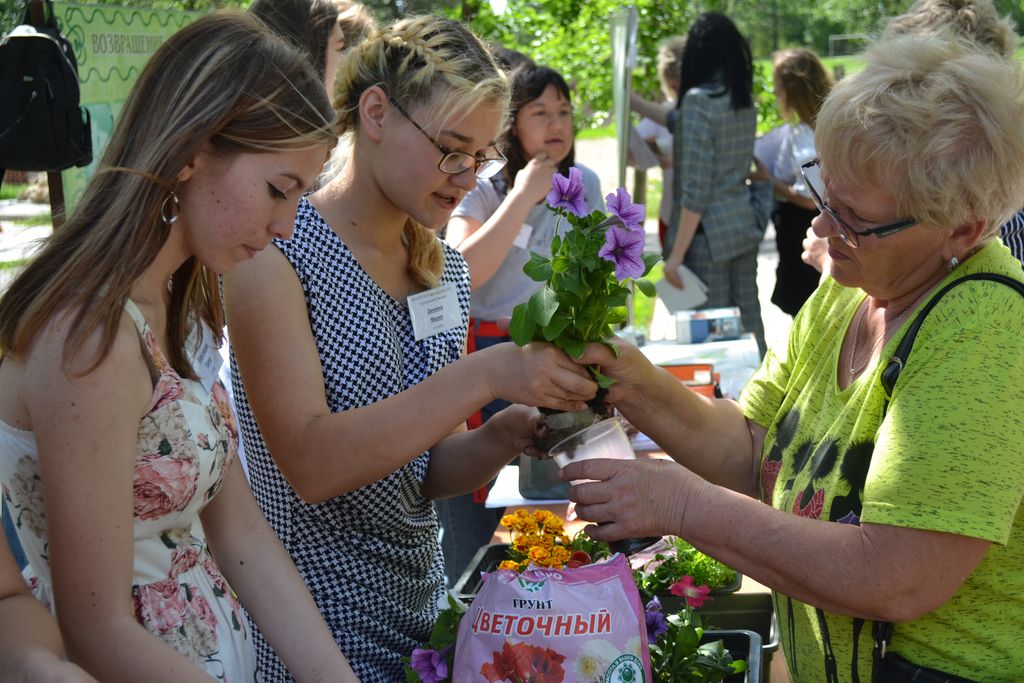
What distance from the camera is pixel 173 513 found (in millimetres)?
1479

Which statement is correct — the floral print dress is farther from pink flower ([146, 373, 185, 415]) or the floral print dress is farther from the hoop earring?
the hoop earring

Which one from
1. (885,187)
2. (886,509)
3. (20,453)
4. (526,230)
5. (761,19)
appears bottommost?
(761,19)

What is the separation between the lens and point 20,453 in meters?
1.36

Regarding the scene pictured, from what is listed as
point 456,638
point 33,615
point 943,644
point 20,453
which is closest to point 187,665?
point 33,615

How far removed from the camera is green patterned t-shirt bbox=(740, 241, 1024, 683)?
1447 millimetres

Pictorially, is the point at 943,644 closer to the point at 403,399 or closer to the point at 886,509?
the point at 886,509

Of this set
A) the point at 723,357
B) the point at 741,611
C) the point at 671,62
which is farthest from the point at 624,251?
the point at 671,62

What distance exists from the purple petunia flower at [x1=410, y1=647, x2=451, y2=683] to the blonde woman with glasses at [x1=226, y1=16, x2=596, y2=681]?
0.75 feet

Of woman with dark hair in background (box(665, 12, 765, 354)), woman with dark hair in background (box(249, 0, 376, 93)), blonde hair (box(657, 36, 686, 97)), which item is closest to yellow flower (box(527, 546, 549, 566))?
woman with dark hair in background (box(249, 0, 376, 93))

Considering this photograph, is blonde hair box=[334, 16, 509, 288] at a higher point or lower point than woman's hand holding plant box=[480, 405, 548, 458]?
higher

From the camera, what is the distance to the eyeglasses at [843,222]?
1.61 m

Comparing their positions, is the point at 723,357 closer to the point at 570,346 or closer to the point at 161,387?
the point at 570,346

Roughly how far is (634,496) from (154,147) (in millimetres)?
884

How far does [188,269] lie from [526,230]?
2320 millimetres
